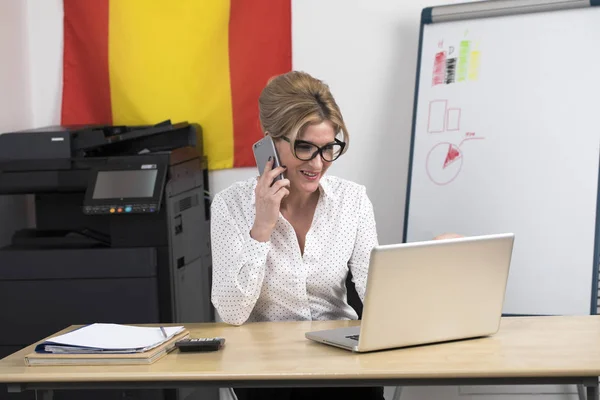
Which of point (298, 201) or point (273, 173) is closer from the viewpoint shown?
point (273, 173)

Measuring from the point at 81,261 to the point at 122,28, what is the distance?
1139 millimetres

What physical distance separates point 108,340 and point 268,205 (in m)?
0.53

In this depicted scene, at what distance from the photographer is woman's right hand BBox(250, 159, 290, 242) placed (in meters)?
2.15

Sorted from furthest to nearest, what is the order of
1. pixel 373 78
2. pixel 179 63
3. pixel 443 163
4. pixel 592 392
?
pixel 179 63
pixel 373 78
pixel 443 163
pixel 592 392

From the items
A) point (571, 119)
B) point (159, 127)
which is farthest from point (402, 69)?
point (159, 127)

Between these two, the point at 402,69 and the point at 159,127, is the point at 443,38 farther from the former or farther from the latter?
the point at 159,127

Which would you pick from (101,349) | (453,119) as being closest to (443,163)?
(453,119)

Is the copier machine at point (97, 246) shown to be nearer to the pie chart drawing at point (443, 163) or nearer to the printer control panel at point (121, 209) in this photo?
the printer control panel at point (121, 209)

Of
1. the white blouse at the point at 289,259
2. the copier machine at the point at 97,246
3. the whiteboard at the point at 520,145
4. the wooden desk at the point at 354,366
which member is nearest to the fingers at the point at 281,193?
the white blouse at the point at 289,259

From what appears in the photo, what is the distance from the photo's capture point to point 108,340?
1.90m

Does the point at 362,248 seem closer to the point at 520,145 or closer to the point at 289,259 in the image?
the point at 289,259

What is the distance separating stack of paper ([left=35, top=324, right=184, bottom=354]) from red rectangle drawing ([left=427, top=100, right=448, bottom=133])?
1.43m

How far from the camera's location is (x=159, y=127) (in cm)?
320

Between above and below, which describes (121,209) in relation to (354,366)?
above
